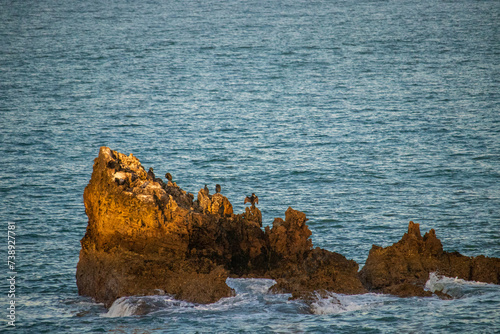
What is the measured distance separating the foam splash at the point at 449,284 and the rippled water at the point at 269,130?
1.26 ft

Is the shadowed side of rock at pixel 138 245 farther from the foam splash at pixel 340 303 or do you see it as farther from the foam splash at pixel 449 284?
the foam splash at pixel 449 284

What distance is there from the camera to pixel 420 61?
116 metres

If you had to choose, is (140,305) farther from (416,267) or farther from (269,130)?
(269,130)

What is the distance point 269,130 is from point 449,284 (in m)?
52.0

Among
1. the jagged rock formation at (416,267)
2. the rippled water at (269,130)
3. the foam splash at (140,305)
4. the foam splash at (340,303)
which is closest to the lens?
the foam splash at (340,303)

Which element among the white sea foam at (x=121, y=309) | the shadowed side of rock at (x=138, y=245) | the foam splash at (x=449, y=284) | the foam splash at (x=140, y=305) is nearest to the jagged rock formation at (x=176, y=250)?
the shadowed side of rock at (x=138, y=245)

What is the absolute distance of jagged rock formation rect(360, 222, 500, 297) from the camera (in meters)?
31.2

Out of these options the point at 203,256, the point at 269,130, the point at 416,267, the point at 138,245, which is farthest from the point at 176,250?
the point at 269,130

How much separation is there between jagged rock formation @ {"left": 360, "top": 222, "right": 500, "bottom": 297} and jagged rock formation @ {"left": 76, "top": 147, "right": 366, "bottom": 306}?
1017mm

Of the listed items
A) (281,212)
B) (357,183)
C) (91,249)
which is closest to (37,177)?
(281,212)

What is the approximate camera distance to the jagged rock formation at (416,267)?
102ft

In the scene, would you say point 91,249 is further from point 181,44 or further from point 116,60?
point 181,44

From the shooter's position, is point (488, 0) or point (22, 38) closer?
point (22, 38)

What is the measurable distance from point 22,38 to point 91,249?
376ft
